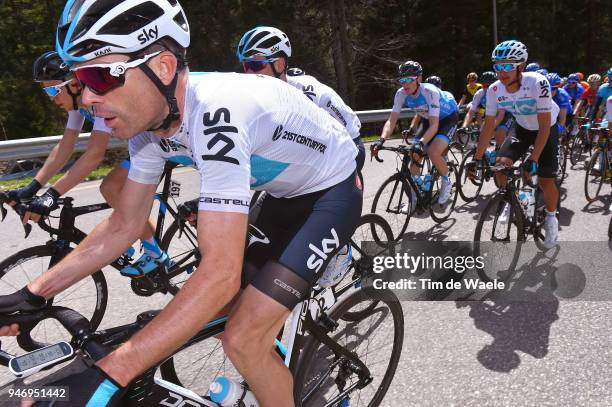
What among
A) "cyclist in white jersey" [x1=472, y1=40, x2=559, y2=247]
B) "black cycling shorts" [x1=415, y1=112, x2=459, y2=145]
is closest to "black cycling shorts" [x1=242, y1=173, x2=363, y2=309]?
"cyclist in white jersey" [x1=472, y1=40, x2=559, y2=247]

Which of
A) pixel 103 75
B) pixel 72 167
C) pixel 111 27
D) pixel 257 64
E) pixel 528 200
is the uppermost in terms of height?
pixel 111 27

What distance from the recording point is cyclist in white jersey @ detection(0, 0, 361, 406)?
1680mm

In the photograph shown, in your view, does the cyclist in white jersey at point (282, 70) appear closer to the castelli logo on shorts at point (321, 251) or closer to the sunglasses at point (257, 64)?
the sunglasses at point (257, 64)

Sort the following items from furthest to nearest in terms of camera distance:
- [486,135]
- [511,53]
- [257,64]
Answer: [486,135]
[511,53]
[257,64]

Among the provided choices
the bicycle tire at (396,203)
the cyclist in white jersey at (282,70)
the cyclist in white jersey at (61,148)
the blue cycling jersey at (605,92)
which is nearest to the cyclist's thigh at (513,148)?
the bicycle tire at (396,203)

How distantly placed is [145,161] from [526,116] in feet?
15.3

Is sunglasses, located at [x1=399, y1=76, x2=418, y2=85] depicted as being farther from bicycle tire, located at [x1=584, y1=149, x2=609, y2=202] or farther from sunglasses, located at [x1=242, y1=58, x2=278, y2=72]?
bicycle tire, located at [x1=584, y1=149, x2=609, y2=202]

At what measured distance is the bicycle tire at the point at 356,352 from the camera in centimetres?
244

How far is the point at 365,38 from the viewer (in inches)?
1282

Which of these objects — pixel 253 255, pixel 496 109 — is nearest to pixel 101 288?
pixel 253 255

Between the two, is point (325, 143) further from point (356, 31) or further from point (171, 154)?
point (356, 31)

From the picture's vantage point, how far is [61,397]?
1.43m

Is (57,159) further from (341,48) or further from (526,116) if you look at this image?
(341,48)

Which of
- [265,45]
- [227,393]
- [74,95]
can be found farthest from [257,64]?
[227,393]
